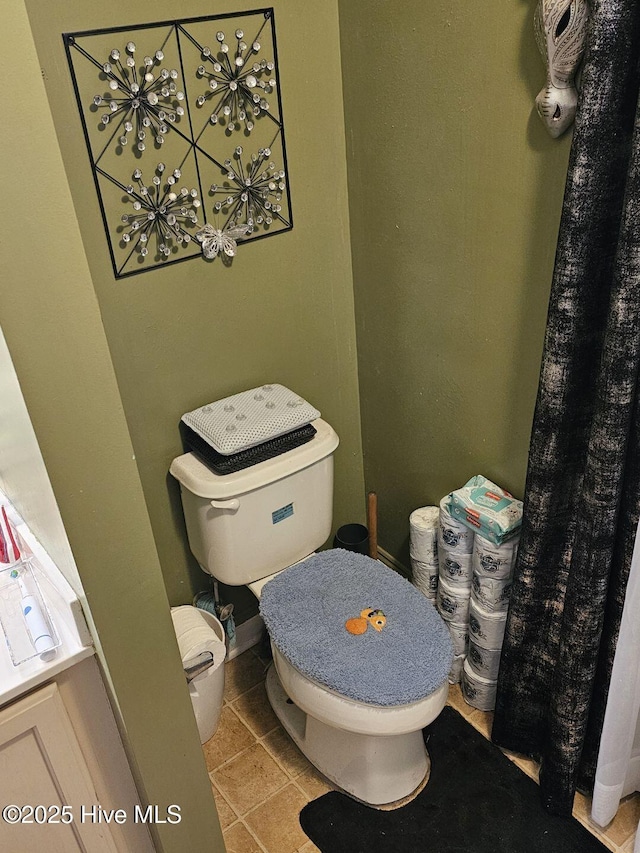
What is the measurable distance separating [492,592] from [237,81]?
1.34m

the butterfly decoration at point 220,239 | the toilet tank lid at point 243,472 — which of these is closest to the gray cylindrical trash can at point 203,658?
the toilet tank lid at point 243,472

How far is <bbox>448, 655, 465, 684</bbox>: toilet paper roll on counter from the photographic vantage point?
2.14 metres

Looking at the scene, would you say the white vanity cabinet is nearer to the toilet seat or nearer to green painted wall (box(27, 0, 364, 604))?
the toilet seat

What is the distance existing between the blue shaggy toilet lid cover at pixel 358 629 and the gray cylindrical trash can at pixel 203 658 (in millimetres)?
195

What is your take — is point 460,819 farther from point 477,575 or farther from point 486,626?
point 477,575

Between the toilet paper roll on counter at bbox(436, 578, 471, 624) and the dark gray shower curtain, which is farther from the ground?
the dark gray shower curtain

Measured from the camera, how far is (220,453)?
6.04 ft

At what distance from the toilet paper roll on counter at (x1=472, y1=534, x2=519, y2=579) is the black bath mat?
0.49 m

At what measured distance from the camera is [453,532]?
1958 millimetres

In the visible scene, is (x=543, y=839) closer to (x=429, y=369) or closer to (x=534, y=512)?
(x=534, y=512)

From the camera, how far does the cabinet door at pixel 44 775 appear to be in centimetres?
127

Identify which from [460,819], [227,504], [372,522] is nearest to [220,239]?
[227,504]

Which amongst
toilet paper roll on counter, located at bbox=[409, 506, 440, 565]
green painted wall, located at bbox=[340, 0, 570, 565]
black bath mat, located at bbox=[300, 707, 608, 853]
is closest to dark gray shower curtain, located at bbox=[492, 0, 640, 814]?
black bath mat, located at bbox=[300, 707, 608, 853]

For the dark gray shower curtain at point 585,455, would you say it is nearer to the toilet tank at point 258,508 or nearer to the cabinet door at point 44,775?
the toilet tank at point 258,508
